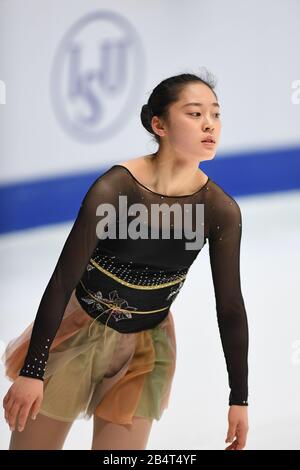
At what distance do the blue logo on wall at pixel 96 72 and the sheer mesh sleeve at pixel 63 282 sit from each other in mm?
617

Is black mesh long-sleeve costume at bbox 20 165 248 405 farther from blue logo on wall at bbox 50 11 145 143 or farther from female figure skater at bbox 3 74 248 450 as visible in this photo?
blue logo on wall at bbox 50 11 145 143

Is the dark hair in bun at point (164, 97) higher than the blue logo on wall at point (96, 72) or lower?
lower

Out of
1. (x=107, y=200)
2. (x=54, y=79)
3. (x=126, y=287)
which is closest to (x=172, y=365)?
(x=126, y=287)

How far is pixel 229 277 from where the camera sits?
7.90 feet

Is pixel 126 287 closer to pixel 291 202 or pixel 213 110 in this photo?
pixel 213 110

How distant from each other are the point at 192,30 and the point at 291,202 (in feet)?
2.28

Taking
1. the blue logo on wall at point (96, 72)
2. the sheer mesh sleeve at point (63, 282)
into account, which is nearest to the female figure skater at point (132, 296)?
the sheer mesh sleeve at point (63, 282)

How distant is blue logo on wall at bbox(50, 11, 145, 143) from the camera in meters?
2.85

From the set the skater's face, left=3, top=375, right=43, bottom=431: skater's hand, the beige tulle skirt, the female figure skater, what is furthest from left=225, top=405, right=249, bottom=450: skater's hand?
the skater's face

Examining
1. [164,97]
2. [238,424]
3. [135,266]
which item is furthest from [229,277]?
[164,97]

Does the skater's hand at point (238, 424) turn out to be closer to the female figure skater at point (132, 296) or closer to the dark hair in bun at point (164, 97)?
the female figure skater at point (132, 296)

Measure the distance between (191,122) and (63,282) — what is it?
567 mm

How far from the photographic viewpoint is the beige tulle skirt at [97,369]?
2.36 m

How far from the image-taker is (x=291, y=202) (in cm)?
305
